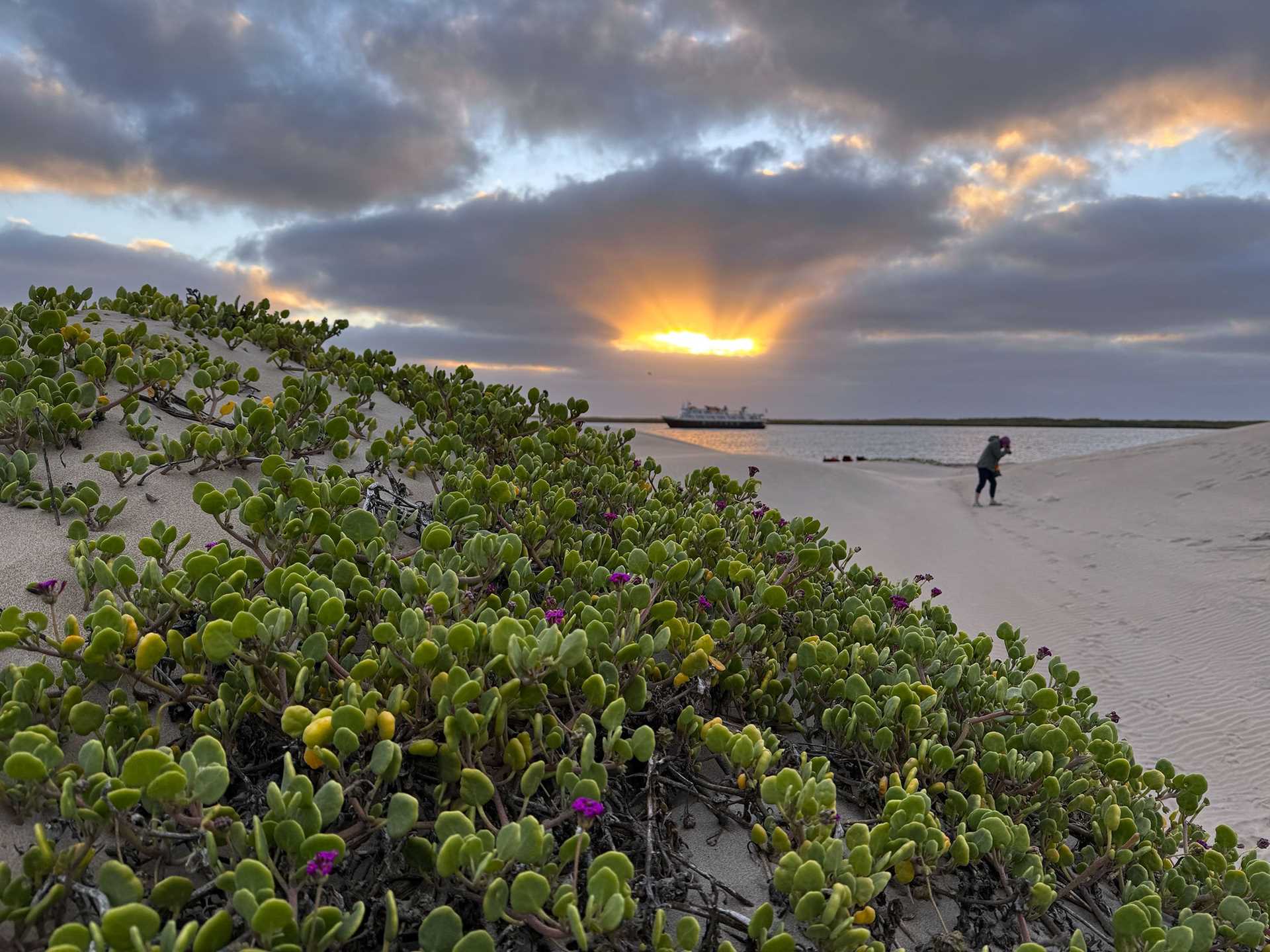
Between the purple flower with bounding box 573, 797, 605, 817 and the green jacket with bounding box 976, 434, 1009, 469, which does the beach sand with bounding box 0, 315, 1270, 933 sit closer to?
the purple flower with bounding box 573, 797, 605, 817

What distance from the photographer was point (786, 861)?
5.79ft

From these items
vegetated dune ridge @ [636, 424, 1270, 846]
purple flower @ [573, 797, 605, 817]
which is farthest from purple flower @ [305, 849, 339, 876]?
vegetated dune ridge @ [636, 424, 1270, 846]

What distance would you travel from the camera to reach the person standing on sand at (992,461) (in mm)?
17703

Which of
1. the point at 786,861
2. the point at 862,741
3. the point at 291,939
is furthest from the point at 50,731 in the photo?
the point at 862,741

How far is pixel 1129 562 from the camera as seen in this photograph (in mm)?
12641

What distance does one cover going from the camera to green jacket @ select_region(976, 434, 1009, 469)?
1772cm

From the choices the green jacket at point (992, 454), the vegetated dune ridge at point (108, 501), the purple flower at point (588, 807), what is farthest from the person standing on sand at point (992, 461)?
the purple flower at point (588, 807)

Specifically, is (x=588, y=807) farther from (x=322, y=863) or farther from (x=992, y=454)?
(x=992, y=454)

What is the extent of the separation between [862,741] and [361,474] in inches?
119

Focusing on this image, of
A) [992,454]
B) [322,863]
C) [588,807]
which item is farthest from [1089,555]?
[322,863]

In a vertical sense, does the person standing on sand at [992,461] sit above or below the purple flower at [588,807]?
above

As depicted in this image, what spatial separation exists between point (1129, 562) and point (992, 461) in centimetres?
575

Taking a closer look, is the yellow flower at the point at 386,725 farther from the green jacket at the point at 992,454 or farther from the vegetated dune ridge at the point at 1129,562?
the green jacket at the point at 992,454

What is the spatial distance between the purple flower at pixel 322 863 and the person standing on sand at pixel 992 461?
60.1 feet
